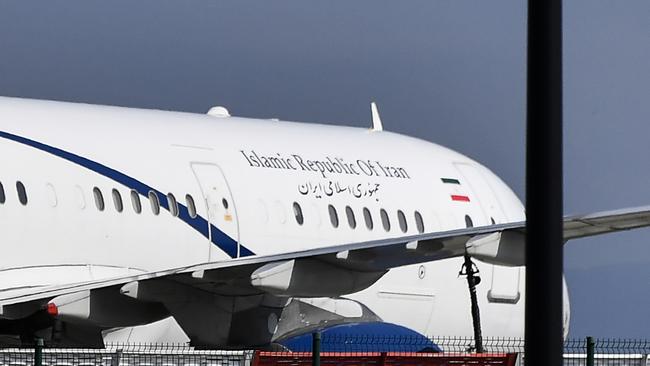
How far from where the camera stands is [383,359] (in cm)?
2009

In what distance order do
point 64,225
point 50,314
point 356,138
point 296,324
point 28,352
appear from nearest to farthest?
point 28,352
point 50,314
point 64,225
point 296,324
point 356,138

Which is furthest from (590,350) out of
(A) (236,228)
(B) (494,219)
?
(B) (494,219)

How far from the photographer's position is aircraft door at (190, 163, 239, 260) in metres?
23.9

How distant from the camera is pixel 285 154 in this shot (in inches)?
1016

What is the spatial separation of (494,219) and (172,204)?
7.37m

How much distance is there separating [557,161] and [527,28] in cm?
89

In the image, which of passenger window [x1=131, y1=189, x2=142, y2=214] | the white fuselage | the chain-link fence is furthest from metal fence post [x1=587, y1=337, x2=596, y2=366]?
passenger window [x1=131, y1=189, x2=142, y2=214]

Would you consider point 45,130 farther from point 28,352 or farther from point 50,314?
point 28,352

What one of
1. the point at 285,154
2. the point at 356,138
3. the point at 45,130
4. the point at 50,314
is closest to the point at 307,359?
the point at 50,314

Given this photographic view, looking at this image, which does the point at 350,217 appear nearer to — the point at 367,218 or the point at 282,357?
the point at 367,218

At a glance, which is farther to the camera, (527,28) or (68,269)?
(68,269)

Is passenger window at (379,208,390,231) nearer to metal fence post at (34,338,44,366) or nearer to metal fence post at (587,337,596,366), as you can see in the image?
metal fence post at (587,337,596,366)

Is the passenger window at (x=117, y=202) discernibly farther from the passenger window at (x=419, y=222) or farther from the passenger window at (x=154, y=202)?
the passenger window at (x=419, y=222)

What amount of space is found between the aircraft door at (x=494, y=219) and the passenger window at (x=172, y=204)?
698cm
